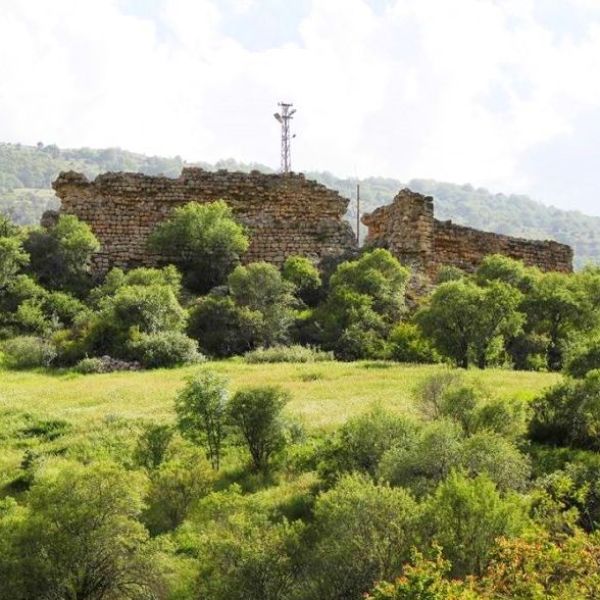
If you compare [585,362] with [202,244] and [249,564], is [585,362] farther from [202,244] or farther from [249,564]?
[202,244]

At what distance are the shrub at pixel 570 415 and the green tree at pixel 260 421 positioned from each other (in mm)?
3813

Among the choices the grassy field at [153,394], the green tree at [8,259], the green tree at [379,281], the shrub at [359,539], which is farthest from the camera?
the green tree at [8,259]

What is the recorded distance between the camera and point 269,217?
29.9 meters

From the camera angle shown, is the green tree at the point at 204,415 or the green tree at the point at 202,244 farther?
the green tree at the point at 202,244

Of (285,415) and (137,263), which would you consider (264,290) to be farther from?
(285,415)

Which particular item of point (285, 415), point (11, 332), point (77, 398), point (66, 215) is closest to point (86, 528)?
point (285, 415)

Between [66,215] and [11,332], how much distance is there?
5.58 metres

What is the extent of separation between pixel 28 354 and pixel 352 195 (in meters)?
141

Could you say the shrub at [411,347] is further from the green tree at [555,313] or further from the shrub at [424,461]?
the shrub at [424,461]

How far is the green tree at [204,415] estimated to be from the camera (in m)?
14.7

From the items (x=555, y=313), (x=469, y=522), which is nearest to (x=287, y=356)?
(x=555, y=313)

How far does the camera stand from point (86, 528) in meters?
10.5

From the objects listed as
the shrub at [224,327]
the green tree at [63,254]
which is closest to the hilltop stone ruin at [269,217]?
the green tree at [63,254]

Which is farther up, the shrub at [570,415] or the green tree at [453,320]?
the green tree at [453,320]
